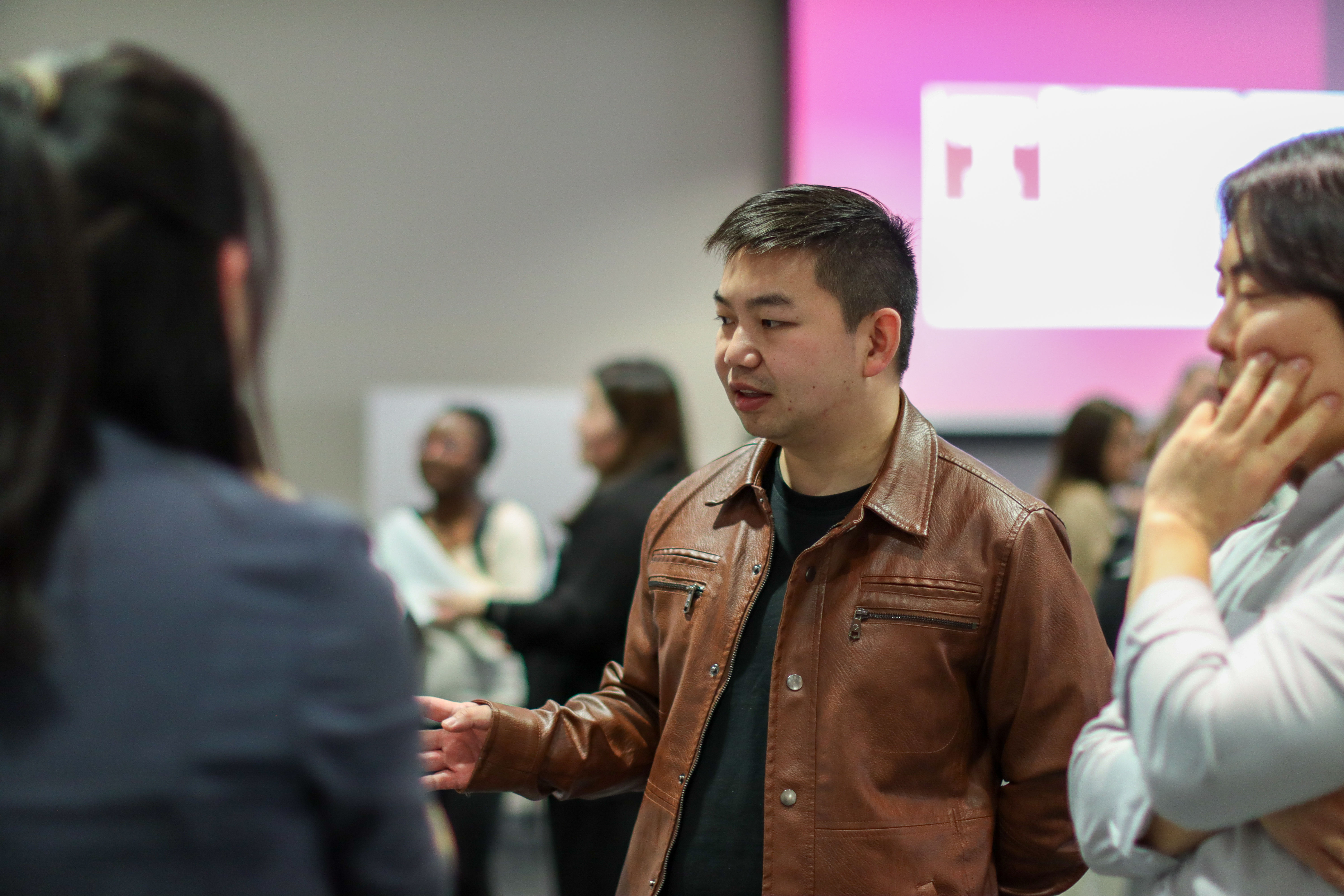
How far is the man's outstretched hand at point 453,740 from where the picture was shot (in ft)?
5.14

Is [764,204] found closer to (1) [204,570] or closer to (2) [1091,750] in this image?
(2) [1091,750]

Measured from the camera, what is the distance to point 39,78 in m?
0.77

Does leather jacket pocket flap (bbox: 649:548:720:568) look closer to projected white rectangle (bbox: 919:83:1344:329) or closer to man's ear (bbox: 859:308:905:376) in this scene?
man's ear (bbox: 859:308:905:376)

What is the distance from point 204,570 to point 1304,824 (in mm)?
959

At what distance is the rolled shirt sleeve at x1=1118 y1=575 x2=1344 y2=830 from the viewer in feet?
2.96

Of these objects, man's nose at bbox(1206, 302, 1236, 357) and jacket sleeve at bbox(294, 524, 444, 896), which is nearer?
jacket sleeve at bbox(294, 524, 444, 896)

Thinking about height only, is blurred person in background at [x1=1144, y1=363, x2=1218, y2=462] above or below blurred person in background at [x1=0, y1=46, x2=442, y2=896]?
below

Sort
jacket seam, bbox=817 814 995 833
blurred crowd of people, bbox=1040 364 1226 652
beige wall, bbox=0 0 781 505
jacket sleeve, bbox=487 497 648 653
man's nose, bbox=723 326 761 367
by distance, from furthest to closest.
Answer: beige wall, bbox=0 0 781 505, blurred crowd of people, bbox=1040 364 1226 652, jacket sleeve, bbox=487 497 648 653, man's nose, bbox=723 326 761 367, jacket seam, bbox=817 814 995 833

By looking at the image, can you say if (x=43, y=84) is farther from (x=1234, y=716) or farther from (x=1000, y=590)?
(x=1000, y=590)

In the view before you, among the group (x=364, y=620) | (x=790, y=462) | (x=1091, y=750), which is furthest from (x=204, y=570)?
(x=790, y=462)

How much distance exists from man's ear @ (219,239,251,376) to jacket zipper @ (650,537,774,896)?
36.4 inches

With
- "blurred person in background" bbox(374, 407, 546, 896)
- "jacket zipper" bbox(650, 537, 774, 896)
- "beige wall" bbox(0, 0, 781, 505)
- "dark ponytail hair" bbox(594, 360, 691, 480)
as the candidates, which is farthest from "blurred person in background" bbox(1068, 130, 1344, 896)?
"beige wall" bbox(0, 0, 781, 505)

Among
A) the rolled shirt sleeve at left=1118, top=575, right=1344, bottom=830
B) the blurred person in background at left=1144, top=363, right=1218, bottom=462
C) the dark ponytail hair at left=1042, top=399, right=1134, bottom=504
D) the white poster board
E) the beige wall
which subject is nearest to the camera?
the rolled shirt sleeve at left=1118, top=575, right=1344, bottom=830

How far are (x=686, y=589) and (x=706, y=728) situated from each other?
22 cm
